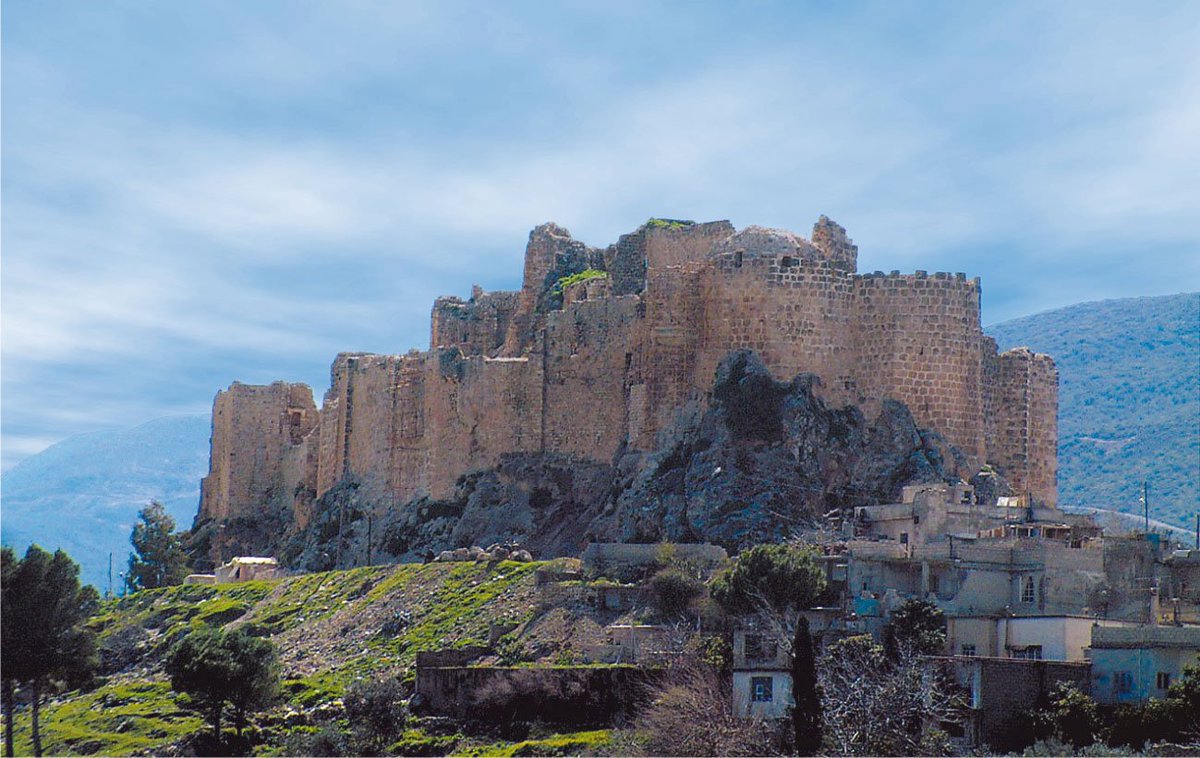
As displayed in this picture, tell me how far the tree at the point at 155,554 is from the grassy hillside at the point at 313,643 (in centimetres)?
1252

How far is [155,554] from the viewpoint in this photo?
7750 centimetres

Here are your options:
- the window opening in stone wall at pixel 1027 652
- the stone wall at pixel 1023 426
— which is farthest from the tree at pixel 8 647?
the stone wall at pixel 1023 426

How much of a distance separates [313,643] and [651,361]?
11.5 m

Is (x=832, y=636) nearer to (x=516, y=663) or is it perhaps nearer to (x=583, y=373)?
(x=516, y=663)

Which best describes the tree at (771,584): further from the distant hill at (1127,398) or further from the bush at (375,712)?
the distant hill at (1127,398)

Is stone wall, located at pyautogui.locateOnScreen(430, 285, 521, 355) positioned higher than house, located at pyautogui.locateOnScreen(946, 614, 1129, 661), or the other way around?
stone wall, located at pyautogui.locateOnScreen(430, 285, 521, 355)

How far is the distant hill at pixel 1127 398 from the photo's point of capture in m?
103

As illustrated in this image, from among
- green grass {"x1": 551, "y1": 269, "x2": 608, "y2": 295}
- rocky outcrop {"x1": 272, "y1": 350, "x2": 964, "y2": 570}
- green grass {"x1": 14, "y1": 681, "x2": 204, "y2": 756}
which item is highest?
green grass {"x1": 551, "y1": 269, "x2": 608, "y2": 295}

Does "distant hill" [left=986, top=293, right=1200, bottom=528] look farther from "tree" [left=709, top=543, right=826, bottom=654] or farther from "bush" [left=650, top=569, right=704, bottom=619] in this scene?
"tree" [left=709, top=543, right=826, bottom=654]

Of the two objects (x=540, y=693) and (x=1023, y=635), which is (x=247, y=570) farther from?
(x=1023, y=635)

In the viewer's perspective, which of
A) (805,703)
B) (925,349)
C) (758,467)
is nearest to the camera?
(805,703)

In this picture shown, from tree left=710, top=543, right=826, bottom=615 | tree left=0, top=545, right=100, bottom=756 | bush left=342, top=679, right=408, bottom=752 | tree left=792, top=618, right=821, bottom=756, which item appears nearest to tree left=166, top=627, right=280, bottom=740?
bush left=342, top=679, right=408, bottom=752

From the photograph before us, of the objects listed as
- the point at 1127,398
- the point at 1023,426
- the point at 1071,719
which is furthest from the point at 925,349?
the point at 1127,398

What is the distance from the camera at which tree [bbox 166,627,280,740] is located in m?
48.3
